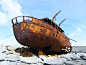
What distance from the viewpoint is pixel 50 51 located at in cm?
977

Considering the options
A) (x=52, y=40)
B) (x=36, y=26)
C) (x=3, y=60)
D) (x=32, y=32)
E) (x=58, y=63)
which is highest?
(x=36, y=26)

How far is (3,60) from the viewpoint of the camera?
23.2ft

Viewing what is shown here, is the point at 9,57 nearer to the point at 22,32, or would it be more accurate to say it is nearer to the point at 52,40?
the point at 22,32

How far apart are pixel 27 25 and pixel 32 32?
73cm

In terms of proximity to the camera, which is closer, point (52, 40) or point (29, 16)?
point (29, 16)

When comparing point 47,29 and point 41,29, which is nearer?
point 41,29

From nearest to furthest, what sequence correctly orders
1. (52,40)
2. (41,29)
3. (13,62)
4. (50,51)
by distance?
(13,62)
(41,29)
(52,40)
(50,51)

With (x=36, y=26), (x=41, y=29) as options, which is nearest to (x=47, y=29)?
(x=41, y=29)

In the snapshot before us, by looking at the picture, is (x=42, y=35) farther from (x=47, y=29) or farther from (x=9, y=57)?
(x=9, y=57)

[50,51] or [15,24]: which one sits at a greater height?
[15,24]

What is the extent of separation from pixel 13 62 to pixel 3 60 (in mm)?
995

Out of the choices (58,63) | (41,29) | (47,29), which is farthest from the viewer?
(47,29)

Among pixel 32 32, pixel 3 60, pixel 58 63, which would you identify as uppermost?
pixel 32 32

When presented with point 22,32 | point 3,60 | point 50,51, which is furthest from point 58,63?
point 3,60
